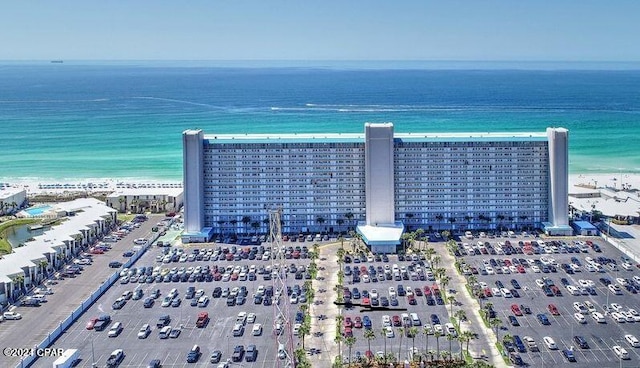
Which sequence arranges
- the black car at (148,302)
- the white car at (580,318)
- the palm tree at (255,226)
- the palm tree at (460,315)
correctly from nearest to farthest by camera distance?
the palm tree at (460,315) < the white car at (580,318) < the black car at (148,302) < the palm tree at (255,226)

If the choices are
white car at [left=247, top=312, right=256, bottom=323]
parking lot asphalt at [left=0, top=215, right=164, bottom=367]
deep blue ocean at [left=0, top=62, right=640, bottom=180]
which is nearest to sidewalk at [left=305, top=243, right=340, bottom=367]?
white car at [left=247, top=312, right=256, bottom=323]

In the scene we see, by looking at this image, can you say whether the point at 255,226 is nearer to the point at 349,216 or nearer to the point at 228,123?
the point at 349,216

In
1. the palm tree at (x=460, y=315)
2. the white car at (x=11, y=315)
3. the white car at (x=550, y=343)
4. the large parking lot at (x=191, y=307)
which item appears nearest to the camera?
the white car at (x=550, y=343)

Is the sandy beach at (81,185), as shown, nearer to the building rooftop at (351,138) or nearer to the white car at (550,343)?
the building rooftop at (351,138)

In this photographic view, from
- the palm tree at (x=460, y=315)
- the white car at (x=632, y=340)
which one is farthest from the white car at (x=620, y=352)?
the palm tree at (x=460, y=315)

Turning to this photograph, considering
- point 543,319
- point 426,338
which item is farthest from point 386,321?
point 543,319

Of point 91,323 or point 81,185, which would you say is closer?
point 91,323
